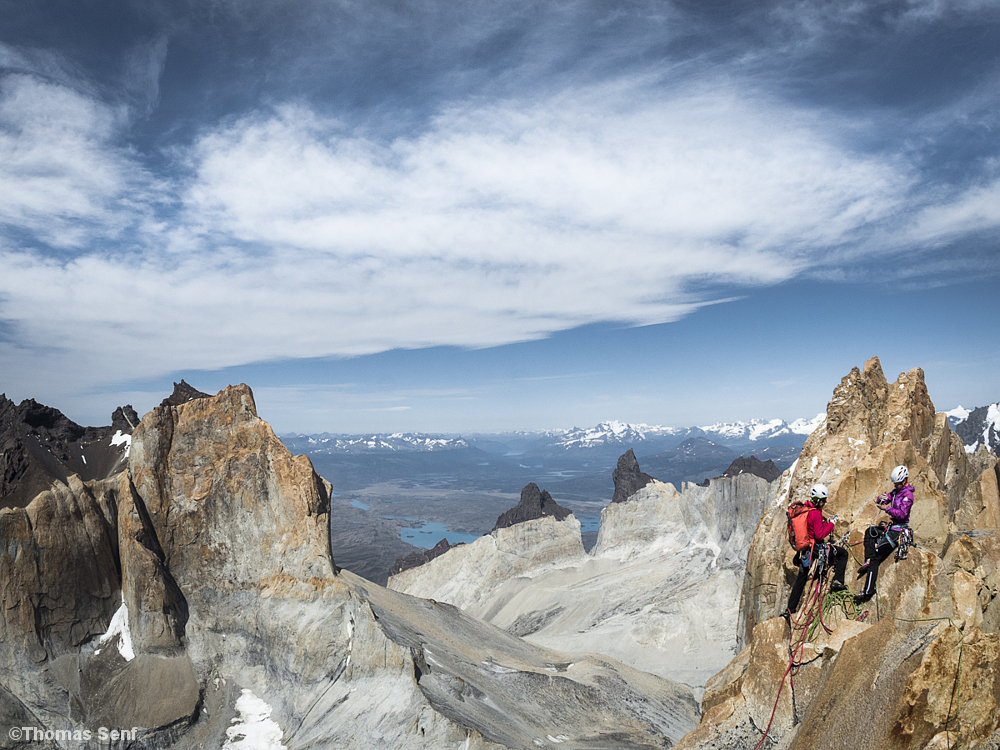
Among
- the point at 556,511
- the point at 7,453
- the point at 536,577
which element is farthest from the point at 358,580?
the point at 556,511

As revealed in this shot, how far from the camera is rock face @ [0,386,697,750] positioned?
35.5 metres

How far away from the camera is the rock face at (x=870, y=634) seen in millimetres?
9430

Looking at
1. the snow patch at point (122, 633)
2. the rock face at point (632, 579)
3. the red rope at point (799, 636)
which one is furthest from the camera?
the rock face at point (632, 579)

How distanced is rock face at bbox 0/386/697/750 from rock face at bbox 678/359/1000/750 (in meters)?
19.1

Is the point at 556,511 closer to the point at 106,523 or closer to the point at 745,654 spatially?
the point at 106,523

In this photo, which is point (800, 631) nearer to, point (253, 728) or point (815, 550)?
point (815, 550)

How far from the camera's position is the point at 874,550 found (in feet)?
45.4

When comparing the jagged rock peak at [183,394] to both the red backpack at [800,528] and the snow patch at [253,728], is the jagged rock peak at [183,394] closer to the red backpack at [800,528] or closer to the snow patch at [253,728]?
the snow patch at [253,728]

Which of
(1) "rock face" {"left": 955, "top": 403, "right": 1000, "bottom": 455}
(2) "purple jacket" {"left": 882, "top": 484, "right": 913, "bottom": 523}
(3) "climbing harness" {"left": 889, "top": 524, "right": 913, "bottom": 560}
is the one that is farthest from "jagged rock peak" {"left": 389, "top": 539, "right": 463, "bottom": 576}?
(1) "rock face" {"left": 955, "top": 403, "right": 1000, "bottom": 455}

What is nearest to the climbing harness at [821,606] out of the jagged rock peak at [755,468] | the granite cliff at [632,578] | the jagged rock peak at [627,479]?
the granite cliff at [632,578]

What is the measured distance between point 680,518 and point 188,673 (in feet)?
287

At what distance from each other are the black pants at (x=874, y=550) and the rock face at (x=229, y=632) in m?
23.2

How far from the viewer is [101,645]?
39719 millimetres

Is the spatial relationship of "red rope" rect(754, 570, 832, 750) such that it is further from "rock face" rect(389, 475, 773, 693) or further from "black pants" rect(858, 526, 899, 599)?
"rock face" rect(389, 475, 773, 693)
